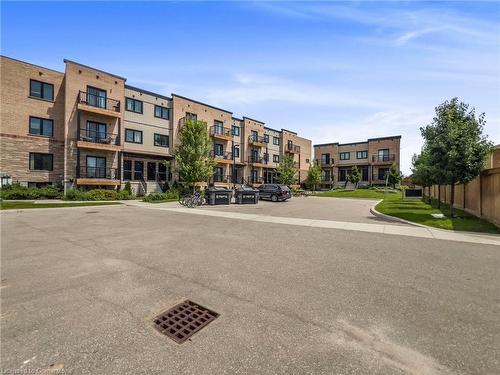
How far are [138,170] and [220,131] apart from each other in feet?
44.7

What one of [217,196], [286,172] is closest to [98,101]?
[217,196]

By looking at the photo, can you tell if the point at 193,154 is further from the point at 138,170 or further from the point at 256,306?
the point at 256,306

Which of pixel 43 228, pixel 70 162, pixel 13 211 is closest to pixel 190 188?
pixel 70 162

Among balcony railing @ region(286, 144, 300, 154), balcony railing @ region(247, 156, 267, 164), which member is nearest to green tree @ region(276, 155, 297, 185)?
balcony railing @ region(247, 156, 267, 164)

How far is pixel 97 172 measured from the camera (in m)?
25.6

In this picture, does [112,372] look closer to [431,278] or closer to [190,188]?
[431,278]

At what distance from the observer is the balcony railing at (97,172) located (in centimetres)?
2467

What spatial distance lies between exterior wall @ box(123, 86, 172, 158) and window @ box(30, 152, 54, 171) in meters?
6.58

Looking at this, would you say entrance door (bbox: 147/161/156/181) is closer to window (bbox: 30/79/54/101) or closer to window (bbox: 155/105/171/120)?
window (bbox: 155/105/171/120)

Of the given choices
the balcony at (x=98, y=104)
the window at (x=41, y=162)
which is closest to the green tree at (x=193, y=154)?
the balcony at (x=98, y=104)

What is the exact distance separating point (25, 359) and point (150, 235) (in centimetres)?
639

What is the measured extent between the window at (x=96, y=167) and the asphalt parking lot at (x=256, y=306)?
19823mm

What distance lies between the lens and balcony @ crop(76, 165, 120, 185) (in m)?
24.2

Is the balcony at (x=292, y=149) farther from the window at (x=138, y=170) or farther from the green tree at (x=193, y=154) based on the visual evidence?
the window at (x=138, y=170)
